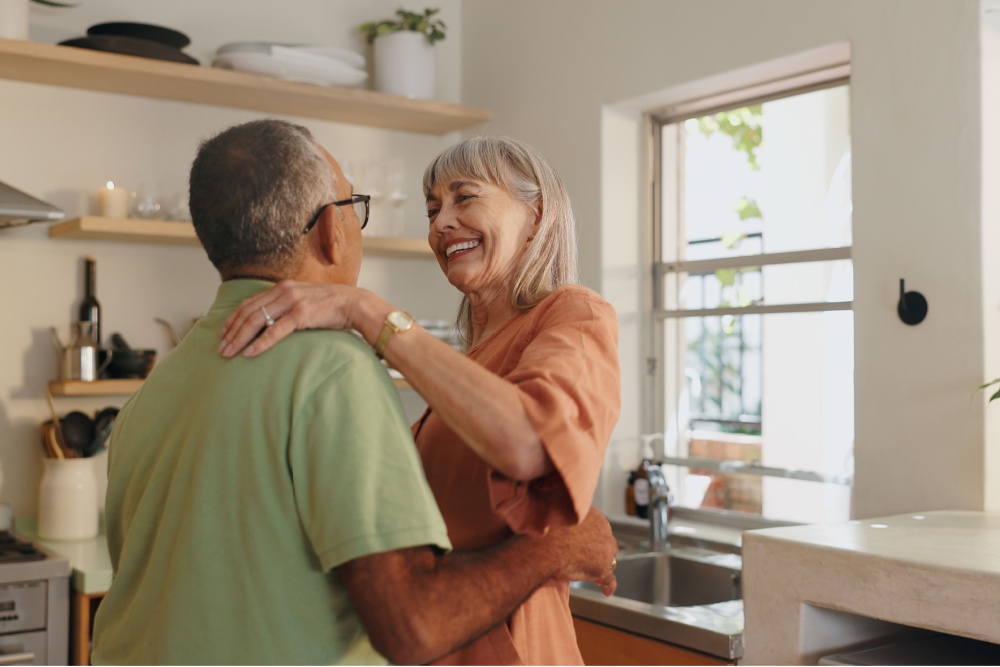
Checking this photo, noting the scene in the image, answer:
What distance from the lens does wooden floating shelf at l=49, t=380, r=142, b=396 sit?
3.01 metres

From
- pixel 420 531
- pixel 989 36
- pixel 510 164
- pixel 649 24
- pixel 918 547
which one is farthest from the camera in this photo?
pixel 649 24

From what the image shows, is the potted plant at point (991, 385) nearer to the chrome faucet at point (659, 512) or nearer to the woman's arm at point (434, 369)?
the chrome faucet at point (659, 512)

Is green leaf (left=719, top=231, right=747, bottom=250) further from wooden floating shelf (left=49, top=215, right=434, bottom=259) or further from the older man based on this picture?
the older man

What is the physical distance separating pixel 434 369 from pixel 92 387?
7.46 ft

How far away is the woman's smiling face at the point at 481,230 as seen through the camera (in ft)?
4.89

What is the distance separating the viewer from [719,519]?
3.17 metres

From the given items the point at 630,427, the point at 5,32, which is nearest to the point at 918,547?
the point at 630,427

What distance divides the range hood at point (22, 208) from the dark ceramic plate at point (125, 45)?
20.8 inches

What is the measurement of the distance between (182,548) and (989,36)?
2.03 m

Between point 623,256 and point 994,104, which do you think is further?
point 623,256

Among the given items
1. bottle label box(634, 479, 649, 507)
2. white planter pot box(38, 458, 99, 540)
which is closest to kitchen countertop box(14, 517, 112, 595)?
white planter pot box(38, 458, 99, 540)

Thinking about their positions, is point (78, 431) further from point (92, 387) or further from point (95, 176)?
point (95, 176)

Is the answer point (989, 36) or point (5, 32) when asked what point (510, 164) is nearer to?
point (989, 36)

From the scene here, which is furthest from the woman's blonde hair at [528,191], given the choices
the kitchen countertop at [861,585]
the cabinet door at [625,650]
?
the cabinet door at [625,650]
